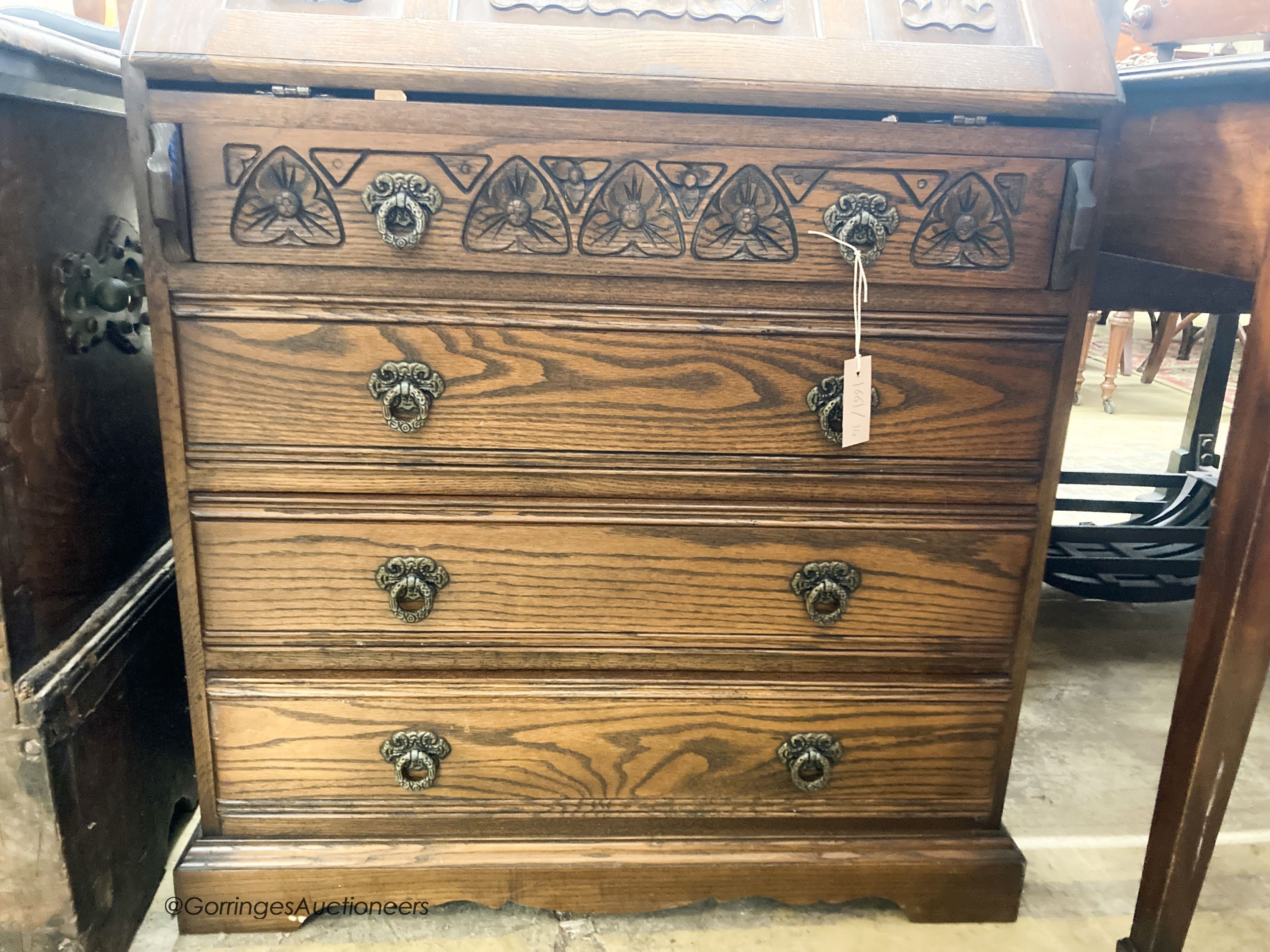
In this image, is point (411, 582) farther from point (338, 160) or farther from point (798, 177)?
point (798, 177)

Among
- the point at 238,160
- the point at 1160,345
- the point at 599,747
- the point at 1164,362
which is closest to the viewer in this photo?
the point at 238,160

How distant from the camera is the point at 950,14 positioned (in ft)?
3.08

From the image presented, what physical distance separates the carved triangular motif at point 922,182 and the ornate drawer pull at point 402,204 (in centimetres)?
46

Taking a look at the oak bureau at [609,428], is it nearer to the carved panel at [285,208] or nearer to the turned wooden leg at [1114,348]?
the carved panel at [285,208]

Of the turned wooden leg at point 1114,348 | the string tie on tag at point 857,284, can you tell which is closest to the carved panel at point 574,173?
the string tie on tag at point 857,284

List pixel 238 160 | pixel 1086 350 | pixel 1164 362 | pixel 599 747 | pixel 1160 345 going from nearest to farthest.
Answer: pixel 238 160 < pixel 599 747 < pixel 1160 345 < pixel 1086 350 < pixel 1164 362

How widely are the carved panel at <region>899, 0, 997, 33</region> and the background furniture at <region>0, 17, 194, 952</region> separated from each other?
2.82 ft

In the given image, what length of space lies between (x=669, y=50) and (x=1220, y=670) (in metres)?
0.82

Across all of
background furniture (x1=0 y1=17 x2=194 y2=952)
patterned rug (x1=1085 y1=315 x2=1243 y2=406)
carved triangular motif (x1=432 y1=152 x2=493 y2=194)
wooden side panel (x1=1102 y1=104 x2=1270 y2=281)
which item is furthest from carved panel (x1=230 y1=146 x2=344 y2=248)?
patterned rug (x1=1085 y1=315 x2=1243 y2=406)

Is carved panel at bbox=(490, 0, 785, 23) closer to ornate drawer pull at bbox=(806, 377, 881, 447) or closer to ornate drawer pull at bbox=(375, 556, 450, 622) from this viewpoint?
ornate drawer pull at bbox=(806, 377, 881, 447)

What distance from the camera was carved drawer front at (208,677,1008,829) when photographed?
3.39 ft

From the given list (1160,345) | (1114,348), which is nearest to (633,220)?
(1114,348)

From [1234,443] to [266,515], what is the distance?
38.7 inches

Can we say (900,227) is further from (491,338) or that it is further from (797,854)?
(797,854)
